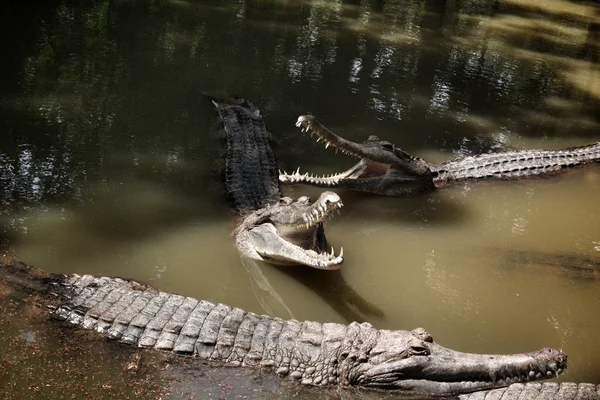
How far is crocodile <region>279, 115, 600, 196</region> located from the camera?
551 cm

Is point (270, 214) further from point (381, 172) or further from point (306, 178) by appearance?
point (381, 172)

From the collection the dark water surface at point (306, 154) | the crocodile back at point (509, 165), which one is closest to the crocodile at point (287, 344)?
the dark water surface at point (306, 154)

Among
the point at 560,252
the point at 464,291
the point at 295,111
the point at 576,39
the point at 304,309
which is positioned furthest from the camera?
the point at 576,39

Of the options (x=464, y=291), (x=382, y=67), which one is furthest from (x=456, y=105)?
(x=464, y=291)

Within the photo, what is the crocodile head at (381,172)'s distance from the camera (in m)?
5.67

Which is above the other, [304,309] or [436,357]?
[436,357]

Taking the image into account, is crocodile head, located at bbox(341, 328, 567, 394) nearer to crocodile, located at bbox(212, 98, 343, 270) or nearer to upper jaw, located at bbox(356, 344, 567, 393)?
upper jaw, located at bbox(356, 344, 567, 393)

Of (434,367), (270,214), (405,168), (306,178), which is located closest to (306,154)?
(306,178)

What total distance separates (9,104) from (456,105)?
546cm

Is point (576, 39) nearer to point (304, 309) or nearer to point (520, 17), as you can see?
point (520, 17)

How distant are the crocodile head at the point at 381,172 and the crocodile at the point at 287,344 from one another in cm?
221

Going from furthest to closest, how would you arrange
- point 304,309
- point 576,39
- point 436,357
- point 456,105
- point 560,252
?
1. point 576,39
2. point 456,105
3. point 560,252
4. point 304,309
5. point 436,357

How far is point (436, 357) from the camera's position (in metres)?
3.43

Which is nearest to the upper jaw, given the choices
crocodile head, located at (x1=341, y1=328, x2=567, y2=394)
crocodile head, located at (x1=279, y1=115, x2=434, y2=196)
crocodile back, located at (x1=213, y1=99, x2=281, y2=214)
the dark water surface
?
crocodile head, located at (x1=341, y1=328, x2=567, y2=394)
